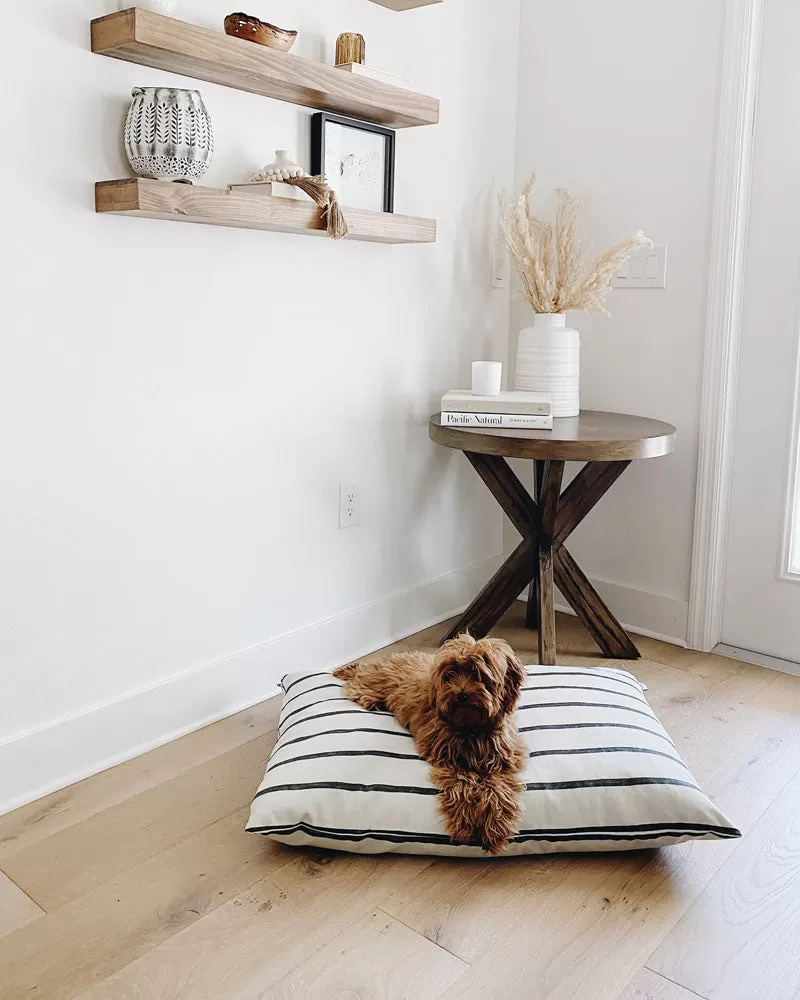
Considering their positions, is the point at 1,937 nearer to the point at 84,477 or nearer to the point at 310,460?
the point at 84,477

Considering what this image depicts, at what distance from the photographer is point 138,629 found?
185 centimetres

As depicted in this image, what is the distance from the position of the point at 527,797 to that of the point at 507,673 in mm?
201

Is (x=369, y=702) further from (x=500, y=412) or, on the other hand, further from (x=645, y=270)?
(x=645, y=270)

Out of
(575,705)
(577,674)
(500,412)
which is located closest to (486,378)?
(500,412)

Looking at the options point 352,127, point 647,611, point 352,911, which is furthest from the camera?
point 647,611

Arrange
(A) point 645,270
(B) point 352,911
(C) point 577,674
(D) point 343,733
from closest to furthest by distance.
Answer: (B) point 352,911, (D) point 343,733, (C) point 577,674, (A) point 645,270

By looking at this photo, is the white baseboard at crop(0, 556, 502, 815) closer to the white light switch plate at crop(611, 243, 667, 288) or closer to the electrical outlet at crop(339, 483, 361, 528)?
the electrical outlet at crop(339, 483, 361, 528)

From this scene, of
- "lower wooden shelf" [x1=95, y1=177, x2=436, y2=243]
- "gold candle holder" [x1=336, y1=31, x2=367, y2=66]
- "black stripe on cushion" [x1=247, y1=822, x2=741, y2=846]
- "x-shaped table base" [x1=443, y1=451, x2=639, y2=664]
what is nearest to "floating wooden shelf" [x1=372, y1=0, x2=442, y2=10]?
"gold candle holder" [x1=336, y1=31, x2=367, y2=66]

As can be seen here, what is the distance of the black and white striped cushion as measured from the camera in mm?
1489

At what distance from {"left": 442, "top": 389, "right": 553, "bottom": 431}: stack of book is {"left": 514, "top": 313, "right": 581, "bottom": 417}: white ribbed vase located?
6.5 inches

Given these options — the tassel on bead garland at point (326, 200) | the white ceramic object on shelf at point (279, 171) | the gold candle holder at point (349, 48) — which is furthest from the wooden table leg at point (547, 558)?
the gold candle holder at point (349, 48)

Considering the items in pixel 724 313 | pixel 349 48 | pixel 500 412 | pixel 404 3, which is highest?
pixel 404 3

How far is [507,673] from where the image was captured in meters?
1.58

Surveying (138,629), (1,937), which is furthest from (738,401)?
(1,937)
